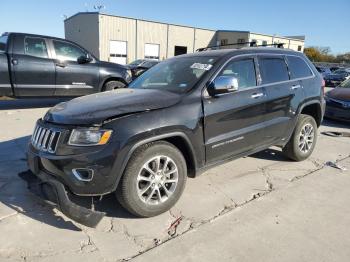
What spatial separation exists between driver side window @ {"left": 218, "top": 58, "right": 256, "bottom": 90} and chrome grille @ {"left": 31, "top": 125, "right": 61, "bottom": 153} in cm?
204

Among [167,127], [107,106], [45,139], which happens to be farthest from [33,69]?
[167,127]

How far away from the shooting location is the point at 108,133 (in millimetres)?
3057

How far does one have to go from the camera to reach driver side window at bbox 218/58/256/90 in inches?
162

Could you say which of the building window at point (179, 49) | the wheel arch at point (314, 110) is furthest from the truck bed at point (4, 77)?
the building window at point (179, 49)

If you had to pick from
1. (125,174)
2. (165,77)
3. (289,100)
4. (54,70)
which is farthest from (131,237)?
(54,70)

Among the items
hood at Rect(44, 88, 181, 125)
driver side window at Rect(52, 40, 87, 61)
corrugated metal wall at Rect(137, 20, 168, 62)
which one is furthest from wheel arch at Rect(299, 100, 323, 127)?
corrugated metal wall at Rect(137, 20, 168, 62)

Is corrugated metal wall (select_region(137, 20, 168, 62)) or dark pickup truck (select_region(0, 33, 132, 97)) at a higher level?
corrugated metal wall (select_region(137, 20, 168, 62))

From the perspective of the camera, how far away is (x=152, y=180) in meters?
3.37

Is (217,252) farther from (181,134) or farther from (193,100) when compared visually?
(193,100)

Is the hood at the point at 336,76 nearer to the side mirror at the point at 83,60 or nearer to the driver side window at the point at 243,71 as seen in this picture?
the side mirror at the point at 83,60

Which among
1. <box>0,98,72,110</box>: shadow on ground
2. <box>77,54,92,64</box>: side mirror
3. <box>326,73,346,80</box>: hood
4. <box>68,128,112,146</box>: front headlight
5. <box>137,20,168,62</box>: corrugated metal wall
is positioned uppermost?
<box>137,20,168,62</box>: corrugated metal wall

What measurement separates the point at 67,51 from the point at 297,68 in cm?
608

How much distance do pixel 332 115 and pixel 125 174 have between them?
7316mm

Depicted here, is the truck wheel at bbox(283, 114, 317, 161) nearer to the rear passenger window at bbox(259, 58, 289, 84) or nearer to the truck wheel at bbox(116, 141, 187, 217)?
the rear passenger window at bbox(259, 58, 289, 84)
